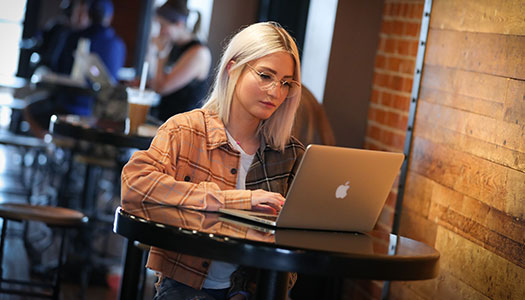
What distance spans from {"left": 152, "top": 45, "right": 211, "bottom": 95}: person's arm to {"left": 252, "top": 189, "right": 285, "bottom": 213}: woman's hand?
9.73 ft

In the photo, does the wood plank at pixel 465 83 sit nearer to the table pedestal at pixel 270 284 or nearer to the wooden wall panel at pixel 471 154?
the wooden wall panel at pixel 471 154

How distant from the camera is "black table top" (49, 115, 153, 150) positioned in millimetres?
3311

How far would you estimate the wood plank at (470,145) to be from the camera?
7.76ft

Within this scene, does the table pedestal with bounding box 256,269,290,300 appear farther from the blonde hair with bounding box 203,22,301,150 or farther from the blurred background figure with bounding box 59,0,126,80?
the blurred background figure with bounding box 59,0,126,80

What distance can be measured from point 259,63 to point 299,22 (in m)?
3.28

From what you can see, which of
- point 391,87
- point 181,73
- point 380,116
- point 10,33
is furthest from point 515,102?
point 10,33

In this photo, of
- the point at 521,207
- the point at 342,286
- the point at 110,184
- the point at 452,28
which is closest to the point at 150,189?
the point at 521,207

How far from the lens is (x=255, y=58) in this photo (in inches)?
85.7

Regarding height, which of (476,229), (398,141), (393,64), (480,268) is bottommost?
(480,268)

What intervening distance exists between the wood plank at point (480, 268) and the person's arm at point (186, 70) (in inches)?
97.6

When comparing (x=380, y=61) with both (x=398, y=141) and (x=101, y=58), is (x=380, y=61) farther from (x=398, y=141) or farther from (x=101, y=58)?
(x=101, y=58)

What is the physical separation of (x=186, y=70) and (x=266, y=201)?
3.04 m

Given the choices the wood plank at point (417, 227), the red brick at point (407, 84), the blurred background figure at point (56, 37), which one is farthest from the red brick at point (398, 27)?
the blurred background figure at point (56, 37)

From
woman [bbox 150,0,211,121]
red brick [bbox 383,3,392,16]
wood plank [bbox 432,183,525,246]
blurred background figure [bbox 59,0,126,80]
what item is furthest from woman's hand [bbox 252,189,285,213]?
blurred background figure [bbox 59,0,126,80]
